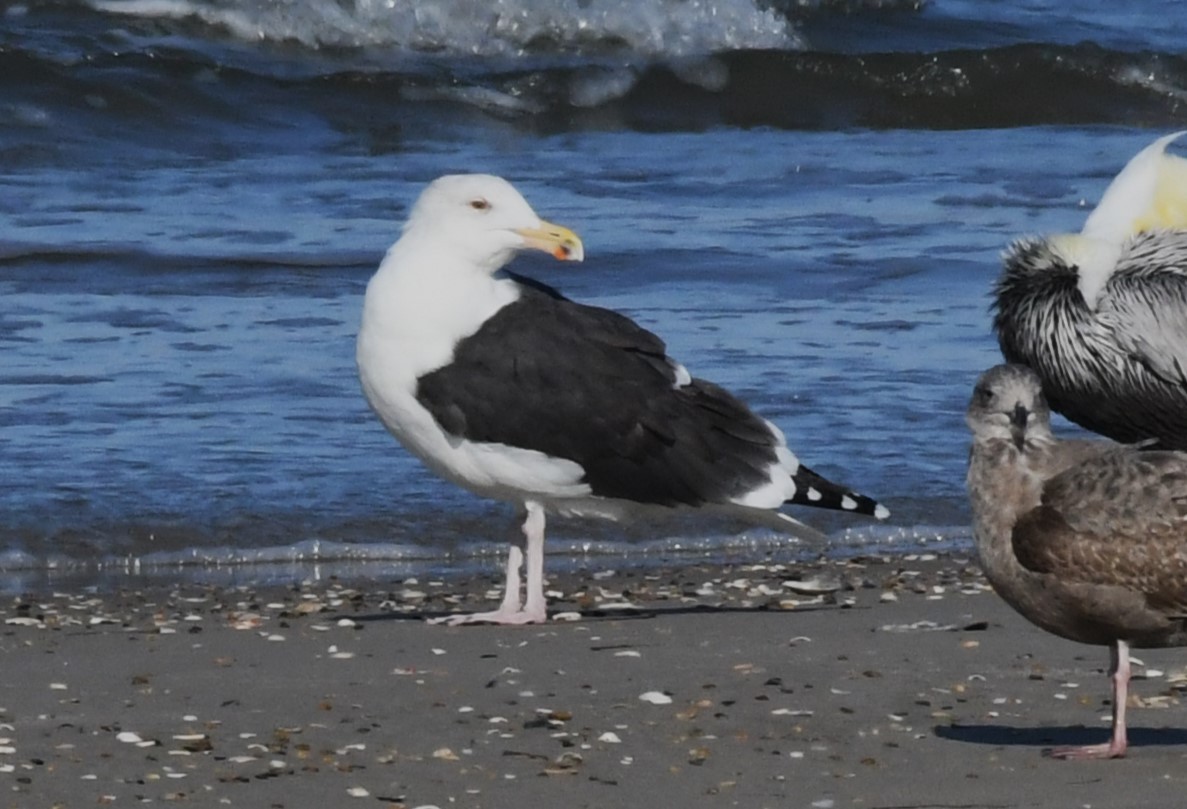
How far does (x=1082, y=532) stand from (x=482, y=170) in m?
10.6

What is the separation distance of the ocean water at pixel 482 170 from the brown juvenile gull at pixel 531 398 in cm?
93

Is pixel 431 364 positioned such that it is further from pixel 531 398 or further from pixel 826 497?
pixel 826 497

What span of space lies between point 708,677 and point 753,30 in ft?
49.8

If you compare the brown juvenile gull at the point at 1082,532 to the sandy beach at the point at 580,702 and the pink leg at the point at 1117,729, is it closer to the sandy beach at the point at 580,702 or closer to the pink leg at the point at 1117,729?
the pink leg at the point at 1117,729

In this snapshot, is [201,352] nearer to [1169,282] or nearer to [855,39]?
[1169,282]

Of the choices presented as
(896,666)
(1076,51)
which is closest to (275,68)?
(1076,51)

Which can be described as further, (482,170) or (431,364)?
(482,170)

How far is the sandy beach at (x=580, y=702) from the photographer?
485 cm

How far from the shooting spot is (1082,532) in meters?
5.05

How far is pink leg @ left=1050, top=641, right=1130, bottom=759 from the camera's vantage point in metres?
5.00

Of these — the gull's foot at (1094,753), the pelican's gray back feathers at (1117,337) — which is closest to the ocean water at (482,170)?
the pelican's gray back feathers at (1117,337)

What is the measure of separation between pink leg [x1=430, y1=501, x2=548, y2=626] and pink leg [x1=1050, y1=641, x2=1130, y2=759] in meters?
1.93

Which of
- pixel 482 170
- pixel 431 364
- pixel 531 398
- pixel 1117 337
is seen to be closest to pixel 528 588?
pixel 531 398

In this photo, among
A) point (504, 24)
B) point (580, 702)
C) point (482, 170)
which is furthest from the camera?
point (504, 24)
